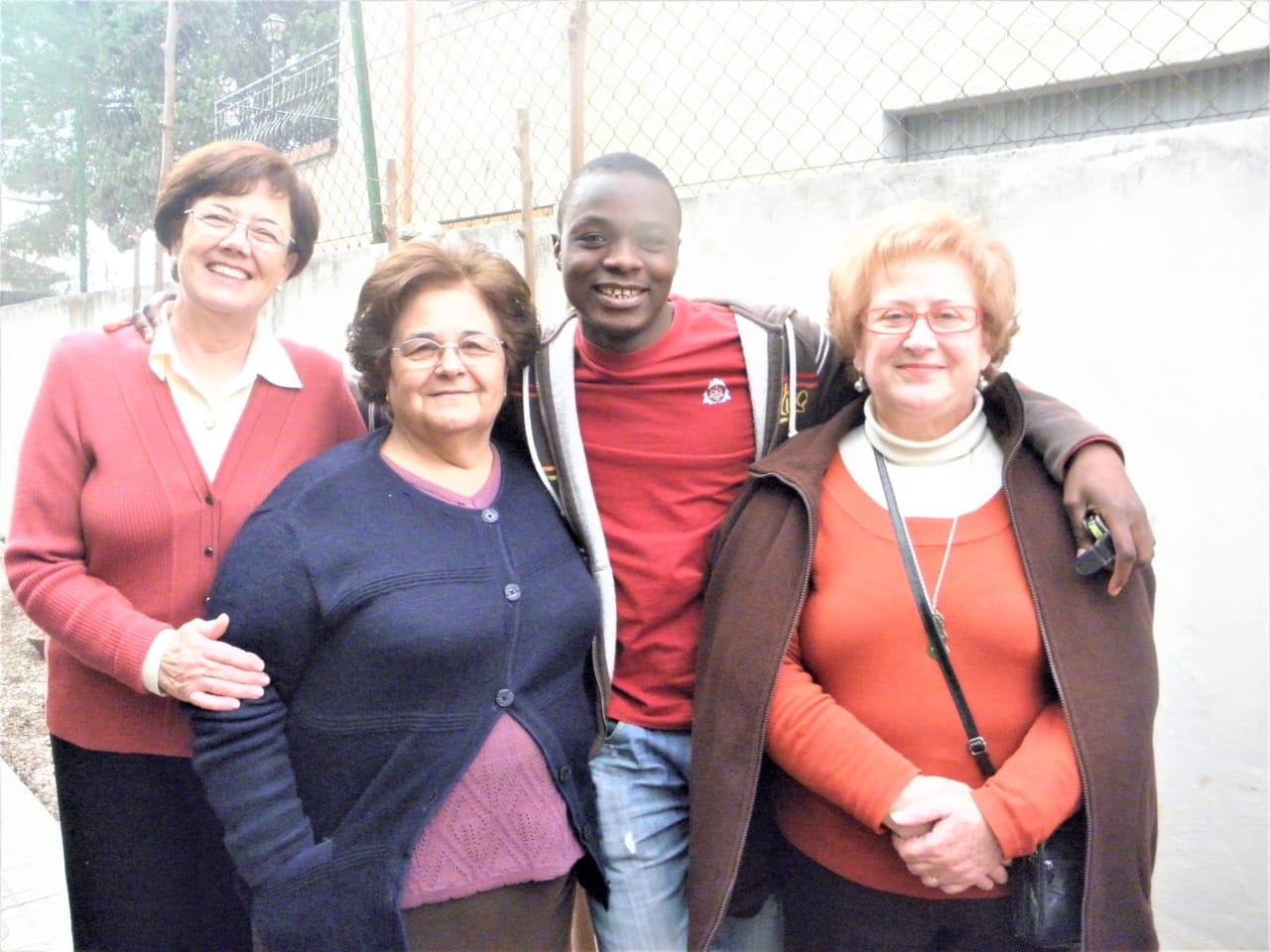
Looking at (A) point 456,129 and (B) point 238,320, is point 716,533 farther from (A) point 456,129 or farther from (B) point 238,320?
(A) point 456,129

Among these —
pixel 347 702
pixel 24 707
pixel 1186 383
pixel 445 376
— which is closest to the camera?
pixel 347 702

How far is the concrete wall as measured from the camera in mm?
2506

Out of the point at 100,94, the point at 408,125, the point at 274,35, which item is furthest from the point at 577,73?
the point at 100,94

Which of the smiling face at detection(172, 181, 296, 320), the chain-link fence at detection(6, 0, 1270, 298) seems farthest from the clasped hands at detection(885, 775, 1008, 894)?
the chain-link fence at detection(6, 0, 1270, 298)

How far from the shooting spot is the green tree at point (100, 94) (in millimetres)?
7859

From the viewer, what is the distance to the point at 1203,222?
8.26 feet

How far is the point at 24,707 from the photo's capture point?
5.63 m

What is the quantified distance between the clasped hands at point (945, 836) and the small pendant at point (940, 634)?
221mm

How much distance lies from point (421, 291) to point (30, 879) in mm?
2879

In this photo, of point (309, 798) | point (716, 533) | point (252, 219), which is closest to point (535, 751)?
point (309, 798)

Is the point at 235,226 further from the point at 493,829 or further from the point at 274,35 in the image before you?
the point at 274,35

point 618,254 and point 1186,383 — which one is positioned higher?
point 618,254

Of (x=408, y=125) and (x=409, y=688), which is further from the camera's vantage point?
(x=408, y=125)

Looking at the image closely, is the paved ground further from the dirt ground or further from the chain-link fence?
the chain-link fence
